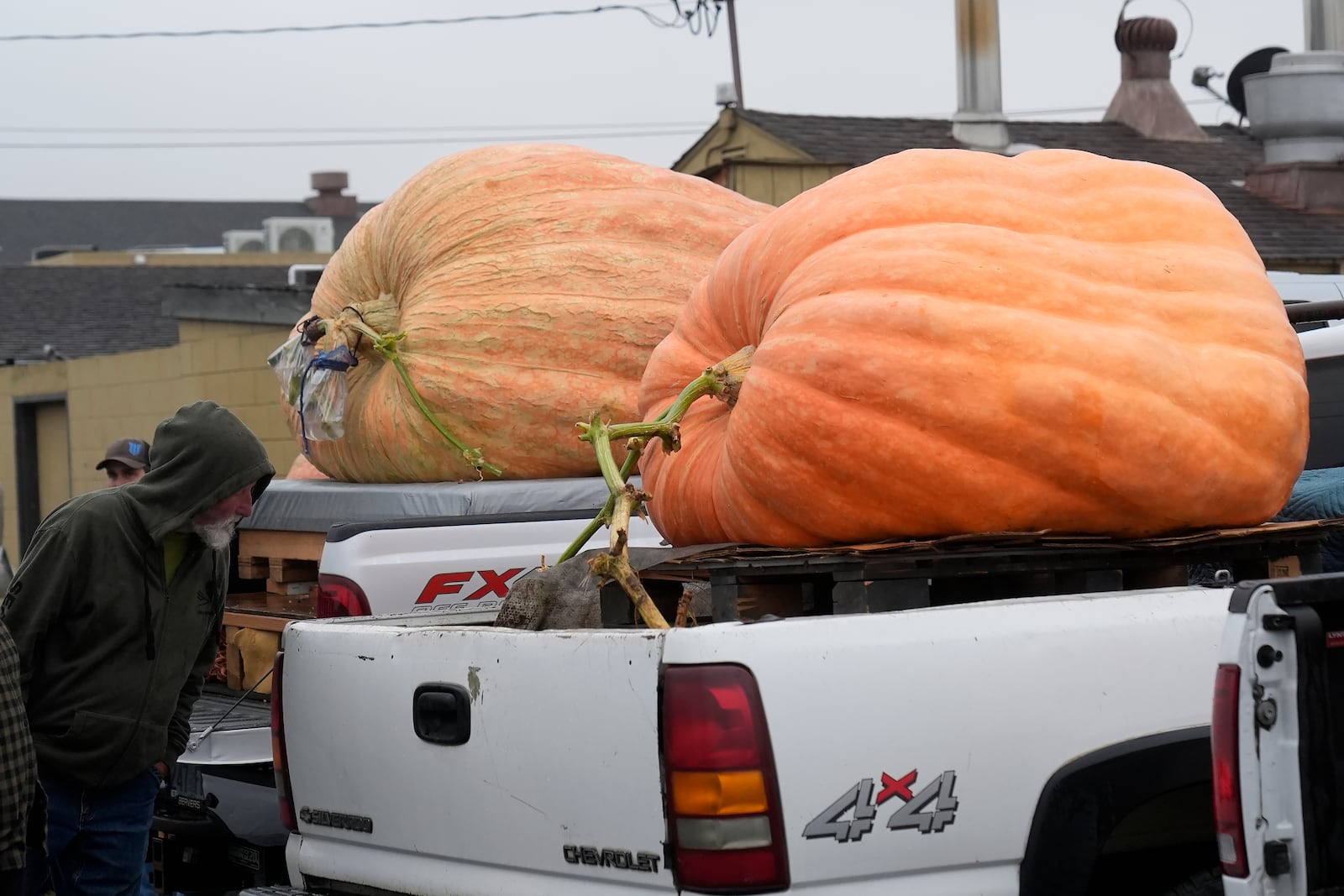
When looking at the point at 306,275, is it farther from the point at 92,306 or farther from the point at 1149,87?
the point at 92,306

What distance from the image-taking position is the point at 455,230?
6.03m

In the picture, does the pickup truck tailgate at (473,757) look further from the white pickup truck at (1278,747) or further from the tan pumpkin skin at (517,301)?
the tan pumpkin skin at (517,301)

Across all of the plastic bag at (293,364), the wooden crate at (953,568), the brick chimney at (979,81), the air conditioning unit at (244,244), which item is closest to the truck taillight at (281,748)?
the wooden crate at (953,568)

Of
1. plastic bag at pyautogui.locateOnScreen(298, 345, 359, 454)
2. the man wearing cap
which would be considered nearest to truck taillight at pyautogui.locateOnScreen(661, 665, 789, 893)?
plastic bag at pyautogui.locateOnScreen(298, 345, 359, 454)

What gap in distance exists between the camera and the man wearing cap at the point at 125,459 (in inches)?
341

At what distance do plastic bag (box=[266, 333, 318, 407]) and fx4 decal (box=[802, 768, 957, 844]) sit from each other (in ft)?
11.5

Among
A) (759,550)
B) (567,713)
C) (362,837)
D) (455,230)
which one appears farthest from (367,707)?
(455,230)

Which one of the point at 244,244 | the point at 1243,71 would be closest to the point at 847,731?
the point at 1243,71

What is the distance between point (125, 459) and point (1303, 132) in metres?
12.2

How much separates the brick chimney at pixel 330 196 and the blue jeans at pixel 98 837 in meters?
49.6

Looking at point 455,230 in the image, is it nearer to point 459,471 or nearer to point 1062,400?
point 459,471

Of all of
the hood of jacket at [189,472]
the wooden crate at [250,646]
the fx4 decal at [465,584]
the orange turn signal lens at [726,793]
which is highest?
the hood of jacket at [189,472]

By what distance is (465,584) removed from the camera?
5000 millimetres

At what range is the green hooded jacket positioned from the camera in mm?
4523
